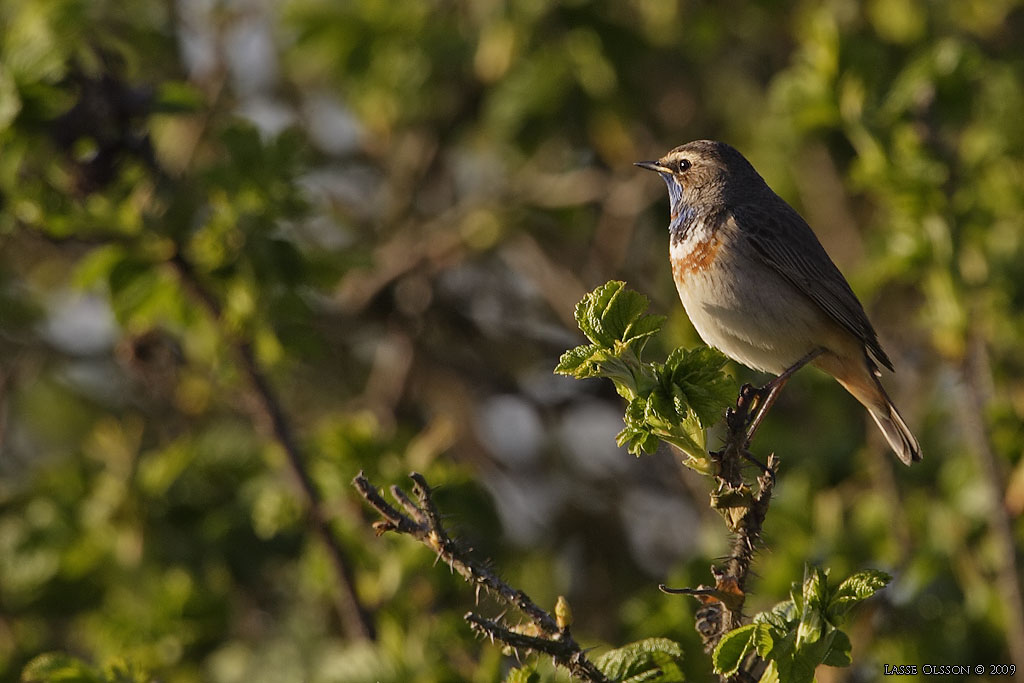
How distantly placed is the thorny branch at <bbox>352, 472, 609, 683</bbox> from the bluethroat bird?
7.48 feet

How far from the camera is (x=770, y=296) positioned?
5.12 metres

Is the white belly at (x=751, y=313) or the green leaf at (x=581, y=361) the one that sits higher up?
the green leaf at (x=581, y=361)

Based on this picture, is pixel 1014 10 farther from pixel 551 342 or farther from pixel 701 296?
pixel 701 296

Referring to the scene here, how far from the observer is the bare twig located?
16.4 feet

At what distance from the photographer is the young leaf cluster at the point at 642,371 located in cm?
312

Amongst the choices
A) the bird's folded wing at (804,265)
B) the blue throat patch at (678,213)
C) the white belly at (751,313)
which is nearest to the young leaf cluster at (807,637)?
the white belly at (751,313)

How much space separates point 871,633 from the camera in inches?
210

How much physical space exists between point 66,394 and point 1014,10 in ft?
23.2

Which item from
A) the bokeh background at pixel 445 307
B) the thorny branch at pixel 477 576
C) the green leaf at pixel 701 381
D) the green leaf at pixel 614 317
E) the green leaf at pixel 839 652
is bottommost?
the bokeh background at pixel 445 307

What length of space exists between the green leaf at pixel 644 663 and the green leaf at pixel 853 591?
48 centimetres

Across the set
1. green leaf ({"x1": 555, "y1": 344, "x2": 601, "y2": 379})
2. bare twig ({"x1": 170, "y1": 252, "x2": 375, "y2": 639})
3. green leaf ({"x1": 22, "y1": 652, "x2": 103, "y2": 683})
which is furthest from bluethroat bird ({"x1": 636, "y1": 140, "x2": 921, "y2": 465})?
green leaf ({"x1": 22, "y1": 652, "x2": 103, "y2": 683})

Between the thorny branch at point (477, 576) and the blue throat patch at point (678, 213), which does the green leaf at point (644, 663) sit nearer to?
the thorny branch at point (477, 576)

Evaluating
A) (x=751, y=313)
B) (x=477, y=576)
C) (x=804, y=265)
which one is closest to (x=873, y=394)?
(x=804, y=265)

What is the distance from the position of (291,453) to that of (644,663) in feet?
6.87
